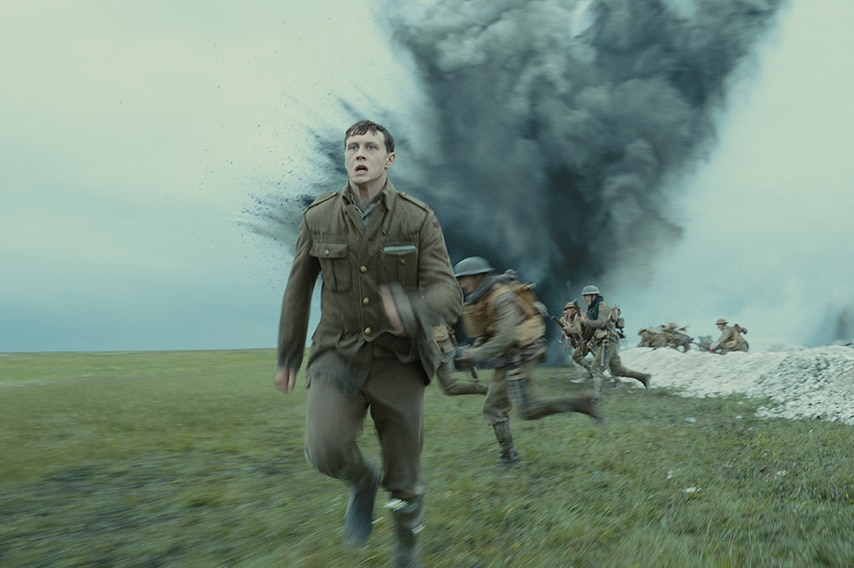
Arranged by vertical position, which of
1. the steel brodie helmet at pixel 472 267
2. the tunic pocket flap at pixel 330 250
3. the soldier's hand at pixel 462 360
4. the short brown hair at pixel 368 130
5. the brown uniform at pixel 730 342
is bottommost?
the soldier's hand at pixel 462 360

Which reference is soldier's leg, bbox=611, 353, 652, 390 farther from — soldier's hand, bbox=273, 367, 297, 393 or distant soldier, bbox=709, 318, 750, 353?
soldier's hand, bbox=273, 367, 297, 393

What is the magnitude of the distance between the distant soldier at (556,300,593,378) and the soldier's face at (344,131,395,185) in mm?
14406

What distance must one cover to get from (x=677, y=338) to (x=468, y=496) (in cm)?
3333

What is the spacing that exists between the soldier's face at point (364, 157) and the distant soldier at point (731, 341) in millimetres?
25464

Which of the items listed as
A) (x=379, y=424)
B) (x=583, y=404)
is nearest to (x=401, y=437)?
(x=379, y=424)

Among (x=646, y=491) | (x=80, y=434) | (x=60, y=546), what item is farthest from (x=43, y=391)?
(x=646, y=491)

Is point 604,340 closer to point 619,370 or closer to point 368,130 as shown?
point 619,370

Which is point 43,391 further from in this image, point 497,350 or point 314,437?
point 314,437

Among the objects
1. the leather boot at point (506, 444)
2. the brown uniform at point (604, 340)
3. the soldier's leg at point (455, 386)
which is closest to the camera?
the leather boot at point (506, 444)

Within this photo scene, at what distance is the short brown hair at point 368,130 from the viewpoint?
12.1 feet

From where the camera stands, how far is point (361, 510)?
4.28m

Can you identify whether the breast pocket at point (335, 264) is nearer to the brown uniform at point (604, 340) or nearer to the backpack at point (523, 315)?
the backpack at point (523, 315)

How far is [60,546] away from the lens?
4.86 meters

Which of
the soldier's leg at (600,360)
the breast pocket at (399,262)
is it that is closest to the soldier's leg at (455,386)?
the soldier's leg at (600,360)
